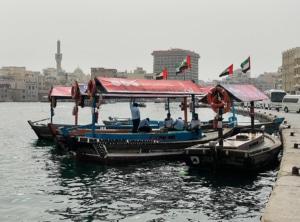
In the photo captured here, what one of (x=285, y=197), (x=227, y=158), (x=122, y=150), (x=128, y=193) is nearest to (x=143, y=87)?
(x=122, y=150)

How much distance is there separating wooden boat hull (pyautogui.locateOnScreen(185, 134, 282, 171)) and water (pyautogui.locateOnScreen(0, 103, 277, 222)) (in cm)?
46

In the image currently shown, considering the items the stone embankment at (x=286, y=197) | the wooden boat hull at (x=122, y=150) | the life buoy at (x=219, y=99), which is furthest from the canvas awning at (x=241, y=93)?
the stone embankment at (x=286, y=197)

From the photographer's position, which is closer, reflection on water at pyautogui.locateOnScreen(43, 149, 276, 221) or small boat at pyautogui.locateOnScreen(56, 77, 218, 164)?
reflection on water at pyautogui.locateOnScreen(43, 149, 276, 221)

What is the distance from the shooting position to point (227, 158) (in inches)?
765

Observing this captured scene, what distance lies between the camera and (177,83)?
1051 inches

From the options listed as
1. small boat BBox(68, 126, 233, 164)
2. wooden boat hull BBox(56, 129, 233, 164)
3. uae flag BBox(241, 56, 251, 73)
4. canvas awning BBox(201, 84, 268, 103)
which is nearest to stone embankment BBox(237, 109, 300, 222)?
canvas awning BBox(201, 84, 268, 103)

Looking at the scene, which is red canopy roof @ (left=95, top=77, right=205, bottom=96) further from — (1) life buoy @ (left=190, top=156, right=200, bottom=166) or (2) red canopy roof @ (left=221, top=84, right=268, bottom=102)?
(1) life buoy @ (left=190, top=156, right=200, bottom=166)

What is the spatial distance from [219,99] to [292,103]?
149 ft

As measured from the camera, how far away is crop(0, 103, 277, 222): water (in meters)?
13.8

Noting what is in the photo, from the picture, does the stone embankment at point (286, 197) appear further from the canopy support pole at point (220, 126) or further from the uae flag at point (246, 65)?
the uae flag at point (246, 65)

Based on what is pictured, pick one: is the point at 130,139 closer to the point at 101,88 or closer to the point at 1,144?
the point at 101,88

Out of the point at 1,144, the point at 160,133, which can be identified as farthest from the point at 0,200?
the point at 1,144

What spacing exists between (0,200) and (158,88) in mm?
12193

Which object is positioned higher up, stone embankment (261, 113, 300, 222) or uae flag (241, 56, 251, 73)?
uae flag (241, 56, 251, 73)
